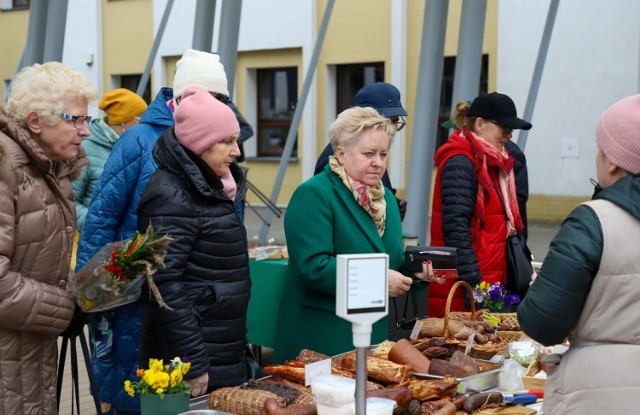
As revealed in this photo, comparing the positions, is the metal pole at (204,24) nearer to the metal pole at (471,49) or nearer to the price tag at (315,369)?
the metal pole at (471,49)

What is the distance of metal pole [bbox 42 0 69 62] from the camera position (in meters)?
5.85

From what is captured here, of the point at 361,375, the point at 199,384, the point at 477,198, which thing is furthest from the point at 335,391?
the point at 477,198

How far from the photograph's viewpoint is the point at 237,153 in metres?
2.79

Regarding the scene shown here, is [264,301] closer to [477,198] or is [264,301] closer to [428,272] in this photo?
[477,198]

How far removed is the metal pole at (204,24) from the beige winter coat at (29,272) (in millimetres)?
4170

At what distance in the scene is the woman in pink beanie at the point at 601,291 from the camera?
2.06 metres

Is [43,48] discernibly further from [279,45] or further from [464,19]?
[279,45]

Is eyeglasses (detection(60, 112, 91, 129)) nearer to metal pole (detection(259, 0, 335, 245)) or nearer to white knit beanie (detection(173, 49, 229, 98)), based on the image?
white knit beanie (detection(173, 49, 229, 98))

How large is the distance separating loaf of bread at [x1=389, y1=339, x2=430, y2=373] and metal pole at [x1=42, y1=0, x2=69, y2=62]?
383cm

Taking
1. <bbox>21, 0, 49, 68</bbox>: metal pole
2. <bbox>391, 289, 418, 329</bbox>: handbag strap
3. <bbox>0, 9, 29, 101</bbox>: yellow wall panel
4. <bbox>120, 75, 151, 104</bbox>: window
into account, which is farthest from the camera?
<bbox>0, 9, 29, 101</bbox>: yellow wall panel

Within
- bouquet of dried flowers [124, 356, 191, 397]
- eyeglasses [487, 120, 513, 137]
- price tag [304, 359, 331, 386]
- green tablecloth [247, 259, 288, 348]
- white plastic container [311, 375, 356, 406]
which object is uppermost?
eyeglasses [487, 120, 513, 137]

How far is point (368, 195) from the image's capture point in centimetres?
322

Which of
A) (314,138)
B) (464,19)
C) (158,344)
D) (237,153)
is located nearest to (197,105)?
(237,153)

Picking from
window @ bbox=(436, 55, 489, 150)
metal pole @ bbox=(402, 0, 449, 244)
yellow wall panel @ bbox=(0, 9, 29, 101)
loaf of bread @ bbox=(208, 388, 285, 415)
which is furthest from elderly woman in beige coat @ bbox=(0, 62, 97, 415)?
yellow wall panel @ bbox=(0, 9, 29, 101)
